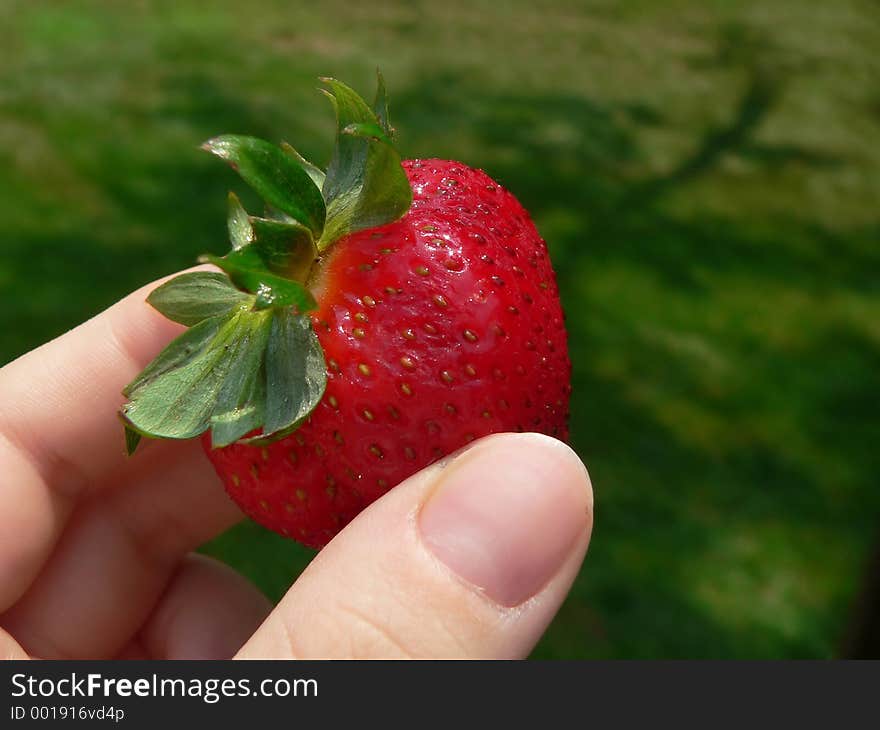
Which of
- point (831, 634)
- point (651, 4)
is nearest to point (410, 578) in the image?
point (831, 634)

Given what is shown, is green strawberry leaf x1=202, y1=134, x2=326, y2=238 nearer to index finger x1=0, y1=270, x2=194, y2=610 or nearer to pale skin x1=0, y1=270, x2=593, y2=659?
pale skin x1=0, y1=270, x2=593, y2=659

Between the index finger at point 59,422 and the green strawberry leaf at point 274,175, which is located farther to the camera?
the index finger at point 59,422

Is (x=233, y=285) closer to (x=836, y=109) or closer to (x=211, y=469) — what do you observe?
(x=211, y=469)

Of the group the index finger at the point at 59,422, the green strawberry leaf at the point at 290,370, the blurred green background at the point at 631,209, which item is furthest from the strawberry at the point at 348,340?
the blurred green background at the point at 631,209

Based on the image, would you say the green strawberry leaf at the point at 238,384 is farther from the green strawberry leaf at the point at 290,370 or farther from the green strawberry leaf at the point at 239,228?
the green strawberry leaf at the point at 239,228

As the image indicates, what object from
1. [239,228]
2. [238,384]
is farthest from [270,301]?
[239,228]

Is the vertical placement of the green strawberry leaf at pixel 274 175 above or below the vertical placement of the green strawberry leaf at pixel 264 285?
above
